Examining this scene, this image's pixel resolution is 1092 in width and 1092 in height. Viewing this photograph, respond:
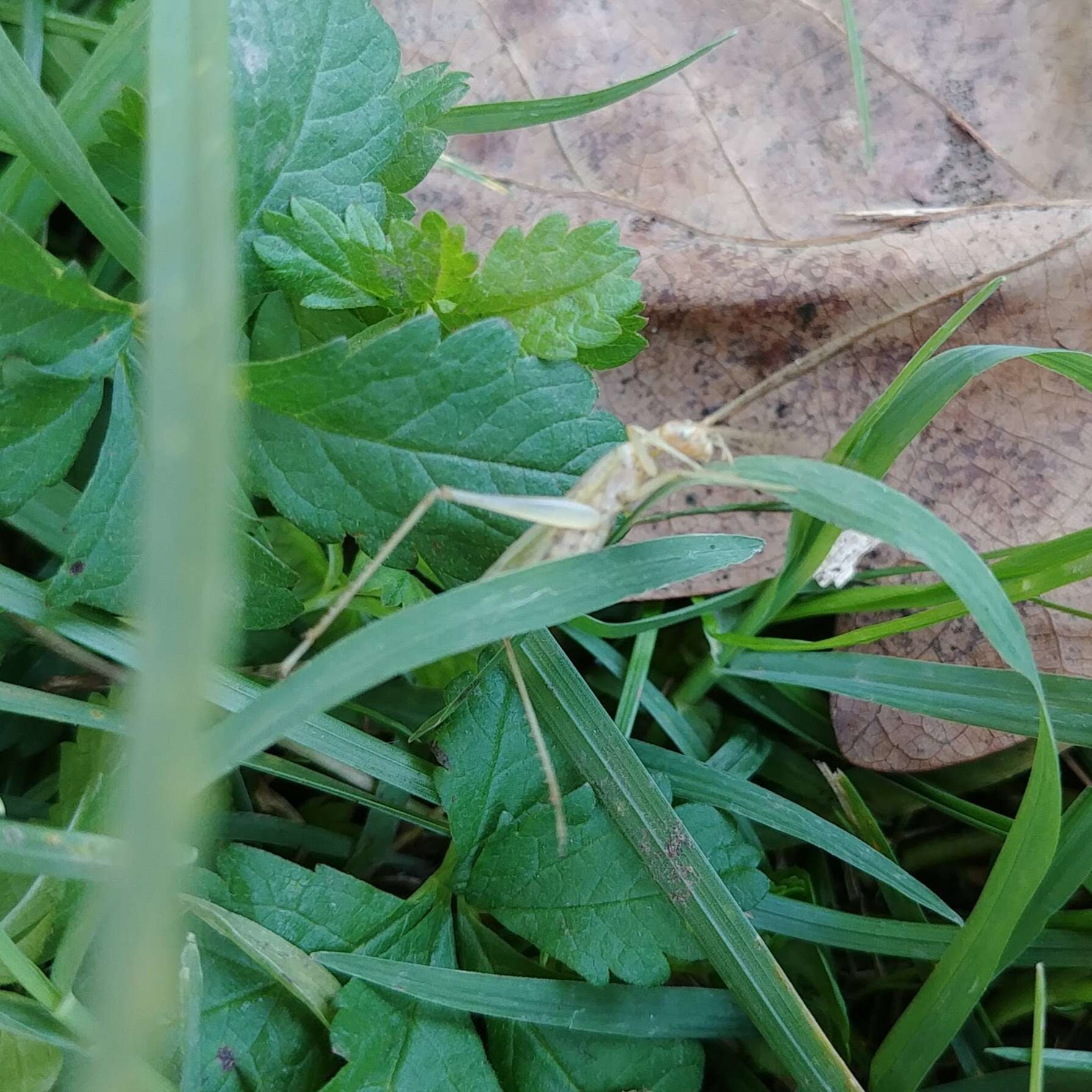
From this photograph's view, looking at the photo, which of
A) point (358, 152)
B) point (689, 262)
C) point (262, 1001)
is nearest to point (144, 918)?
point (262, 1001)

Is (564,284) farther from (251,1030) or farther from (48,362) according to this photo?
(251,1030)

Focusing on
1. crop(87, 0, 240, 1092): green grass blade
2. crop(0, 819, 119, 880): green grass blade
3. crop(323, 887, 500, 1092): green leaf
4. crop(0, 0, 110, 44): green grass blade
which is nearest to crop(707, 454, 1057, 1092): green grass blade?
crop(323, 887, 500, 1092): green leaf

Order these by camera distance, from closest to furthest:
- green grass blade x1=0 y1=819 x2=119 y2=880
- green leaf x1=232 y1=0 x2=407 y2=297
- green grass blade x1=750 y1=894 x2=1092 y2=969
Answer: green grass blade x1=0 y1=819 x2=119 y2=880, green leaf x1=232 y1=0 x2=407 y2=297, green grass blade x1=750 y1=894 x2=1092 y2=969

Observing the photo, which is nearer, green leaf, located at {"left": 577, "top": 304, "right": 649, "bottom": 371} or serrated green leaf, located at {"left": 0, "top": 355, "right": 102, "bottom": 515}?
serrated green leaf, located at {"left": 0, "top": 355, "right": 102, "bottom": 515}

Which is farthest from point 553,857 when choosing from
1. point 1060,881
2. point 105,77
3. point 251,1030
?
point 105,77

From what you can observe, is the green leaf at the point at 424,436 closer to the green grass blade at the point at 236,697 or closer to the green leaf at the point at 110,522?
the green leaf at the point at 110,522

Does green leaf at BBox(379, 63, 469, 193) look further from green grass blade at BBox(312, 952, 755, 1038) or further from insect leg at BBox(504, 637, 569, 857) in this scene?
green grass blade at BBox(312, 952, 755, 1038)

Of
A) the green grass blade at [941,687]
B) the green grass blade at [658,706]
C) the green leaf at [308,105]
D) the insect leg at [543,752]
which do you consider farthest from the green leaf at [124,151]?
the green grass blade at [941,687]
